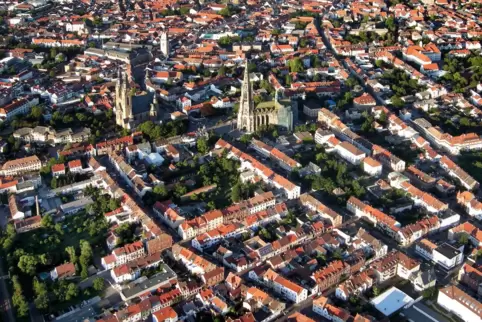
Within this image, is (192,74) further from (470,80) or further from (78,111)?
(470,80)

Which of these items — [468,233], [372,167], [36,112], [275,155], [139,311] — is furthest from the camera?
[36,112]

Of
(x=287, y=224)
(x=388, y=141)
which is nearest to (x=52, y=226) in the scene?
Answer: (x=287, y=224)

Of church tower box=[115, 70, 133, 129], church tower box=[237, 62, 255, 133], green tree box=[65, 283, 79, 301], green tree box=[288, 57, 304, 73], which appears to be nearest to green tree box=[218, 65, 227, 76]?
green tree box=[288, 57, 304, 73]

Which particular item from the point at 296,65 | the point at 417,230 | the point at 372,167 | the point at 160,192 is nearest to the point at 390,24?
the point at 296,65

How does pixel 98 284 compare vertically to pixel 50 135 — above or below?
above

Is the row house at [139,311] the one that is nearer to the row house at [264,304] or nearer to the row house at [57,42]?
the row house at [264,304]

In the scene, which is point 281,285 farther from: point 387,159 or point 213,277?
point 387,159

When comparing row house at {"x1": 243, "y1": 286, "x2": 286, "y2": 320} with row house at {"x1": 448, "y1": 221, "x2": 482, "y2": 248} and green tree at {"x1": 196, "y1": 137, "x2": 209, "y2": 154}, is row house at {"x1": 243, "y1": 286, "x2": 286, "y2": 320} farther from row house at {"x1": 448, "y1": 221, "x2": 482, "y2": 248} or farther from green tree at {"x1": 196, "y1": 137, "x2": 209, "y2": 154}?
green tree at {"x1": 196, "y1": 137, "x2": 209, "y2": 154}
